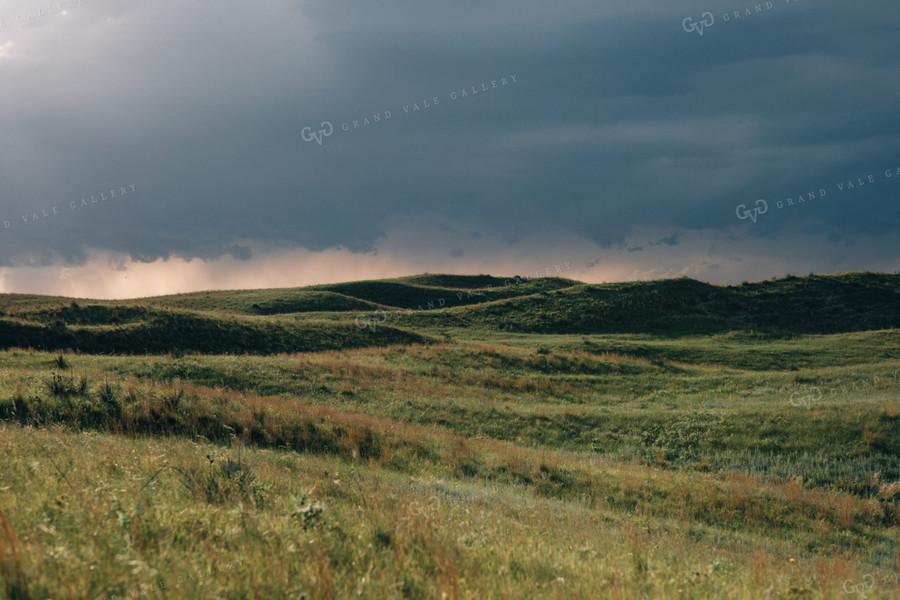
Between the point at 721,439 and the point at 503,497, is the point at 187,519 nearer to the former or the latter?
the point at 503,497

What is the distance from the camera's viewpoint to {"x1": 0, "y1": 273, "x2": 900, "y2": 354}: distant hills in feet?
129

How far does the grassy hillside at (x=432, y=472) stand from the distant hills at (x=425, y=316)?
2.15ft

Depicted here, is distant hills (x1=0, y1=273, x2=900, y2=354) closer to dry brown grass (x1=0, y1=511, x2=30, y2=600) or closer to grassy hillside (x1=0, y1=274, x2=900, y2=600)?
grassy hillside (x1=0, y1=274, x2=900, y2=600)

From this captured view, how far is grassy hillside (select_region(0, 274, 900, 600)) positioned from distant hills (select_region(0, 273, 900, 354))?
2.15ft

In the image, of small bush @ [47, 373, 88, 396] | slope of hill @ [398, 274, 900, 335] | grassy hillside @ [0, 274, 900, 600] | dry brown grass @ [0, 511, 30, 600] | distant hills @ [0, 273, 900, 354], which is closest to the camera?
dry brown grass @ [0, 511, 30, 600]

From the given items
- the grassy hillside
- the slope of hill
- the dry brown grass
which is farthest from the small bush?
the slope of hill

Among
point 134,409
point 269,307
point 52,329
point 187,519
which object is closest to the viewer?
point 187,519

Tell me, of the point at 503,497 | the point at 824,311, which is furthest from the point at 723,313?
the point at 503,497

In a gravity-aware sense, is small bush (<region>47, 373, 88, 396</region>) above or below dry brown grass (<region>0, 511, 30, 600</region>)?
below

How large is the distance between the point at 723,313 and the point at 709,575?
72.6 metres

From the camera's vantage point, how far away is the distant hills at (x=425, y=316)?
3934 cm

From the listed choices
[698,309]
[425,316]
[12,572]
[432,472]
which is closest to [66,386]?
[432,472]

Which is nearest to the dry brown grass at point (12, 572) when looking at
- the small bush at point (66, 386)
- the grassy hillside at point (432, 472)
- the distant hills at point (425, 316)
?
the grassy hillside at point (432, 472)

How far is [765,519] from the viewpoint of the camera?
38.9ft
